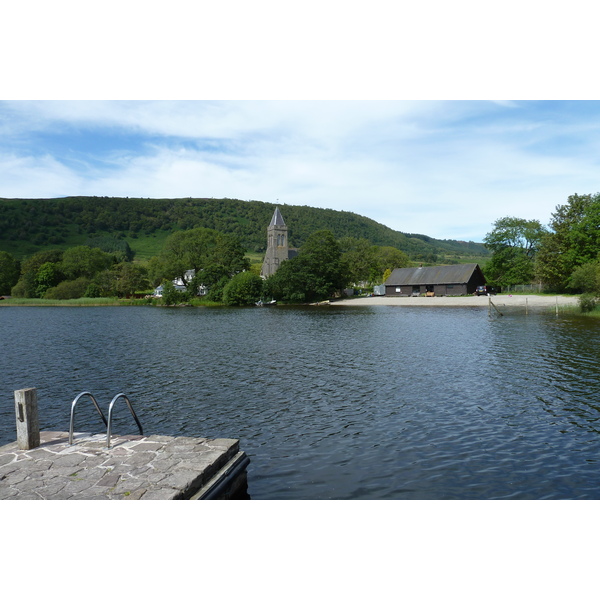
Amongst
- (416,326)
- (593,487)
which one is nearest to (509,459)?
(593,487)

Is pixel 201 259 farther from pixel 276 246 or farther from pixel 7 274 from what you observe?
pixel 7 274

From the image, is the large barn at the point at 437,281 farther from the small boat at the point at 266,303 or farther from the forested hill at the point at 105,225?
the forested hill at the point at 105,225

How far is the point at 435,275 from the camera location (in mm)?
92000

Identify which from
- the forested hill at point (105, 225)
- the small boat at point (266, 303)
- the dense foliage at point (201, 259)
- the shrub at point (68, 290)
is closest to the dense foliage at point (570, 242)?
the small boat at point (266, 303)

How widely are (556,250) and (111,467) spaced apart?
247ft

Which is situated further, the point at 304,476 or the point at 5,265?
the point at 5,265

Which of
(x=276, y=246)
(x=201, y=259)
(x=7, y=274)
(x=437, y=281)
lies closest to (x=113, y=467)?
(x=437, y=281)

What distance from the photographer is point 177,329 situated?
4178 centimetres

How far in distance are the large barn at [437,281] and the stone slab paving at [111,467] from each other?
84.1m

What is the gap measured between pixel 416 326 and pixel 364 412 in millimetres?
27074

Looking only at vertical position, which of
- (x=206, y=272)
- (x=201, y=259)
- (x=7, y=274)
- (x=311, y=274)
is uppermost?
(x=201, y=259)

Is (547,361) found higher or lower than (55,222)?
lower
